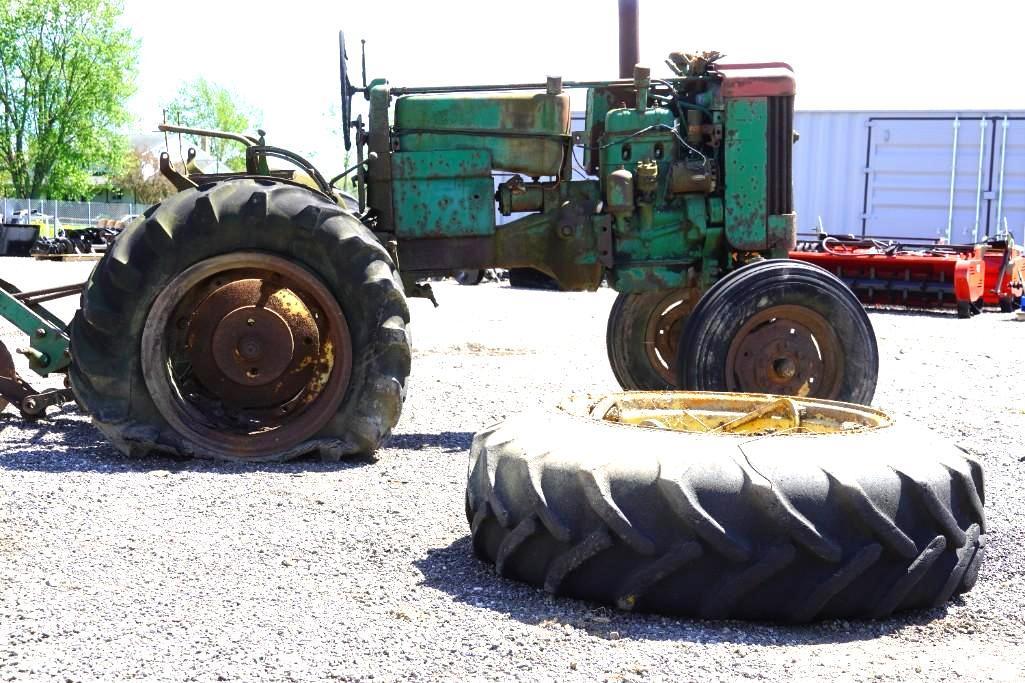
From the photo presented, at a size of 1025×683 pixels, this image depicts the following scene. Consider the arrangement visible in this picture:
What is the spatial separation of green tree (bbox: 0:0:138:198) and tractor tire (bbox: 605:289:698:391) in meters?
51.7

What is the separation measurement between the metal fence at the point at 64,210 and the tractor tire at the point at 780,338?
4489cm

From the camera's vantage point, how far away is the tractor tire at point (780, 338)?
651cm

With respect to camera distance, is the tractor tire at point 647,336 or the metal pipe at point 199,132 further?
the tractor tire at point 647,336

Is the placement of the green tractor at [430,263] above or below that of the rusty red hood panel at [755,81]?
below

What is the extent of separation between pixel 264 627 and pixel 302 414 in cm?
271

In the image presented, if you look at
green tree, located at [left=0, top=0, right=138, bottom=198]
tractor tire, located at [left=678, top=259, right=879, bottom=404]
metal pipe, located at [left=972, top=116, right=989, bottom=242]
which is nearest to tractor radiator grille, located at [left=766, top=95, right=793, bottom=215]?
tractor tire, located at [left=678, top=259, right=879, bottom=404]

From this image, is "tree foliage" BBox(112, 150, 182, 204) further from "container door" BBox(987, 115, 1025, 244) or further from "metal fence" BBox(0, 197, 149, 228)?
"container door" BBox(987, 115, 1025, 244)

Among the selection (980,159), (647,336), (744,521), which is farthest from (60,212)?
(744,521)

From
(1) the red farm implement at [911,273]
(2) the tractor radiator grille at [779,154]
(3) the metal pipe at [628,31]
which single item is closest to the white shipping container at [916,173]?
(1) the red farm implement at [911,273]

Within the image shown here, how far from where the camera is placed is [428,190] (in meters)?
7.23

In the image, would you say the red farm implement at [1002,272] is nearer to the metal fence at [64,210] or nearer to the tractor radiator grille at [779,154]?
the tractor radiator grille at [779,154]

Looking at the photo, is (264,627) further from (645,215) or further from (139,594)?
(645,215)

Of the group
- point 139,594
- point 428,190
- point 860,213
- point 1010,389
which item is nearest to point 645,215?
point 428,190

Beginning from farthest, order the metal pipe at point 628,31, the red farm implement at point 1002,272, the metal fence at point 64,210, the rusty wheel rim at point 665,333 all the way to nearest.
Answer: the metal fence at point 64,210 < the red farm implement at point 1002,272 < the metal pipe at point 628,31 < the rusty wheel rim at point 665,333
